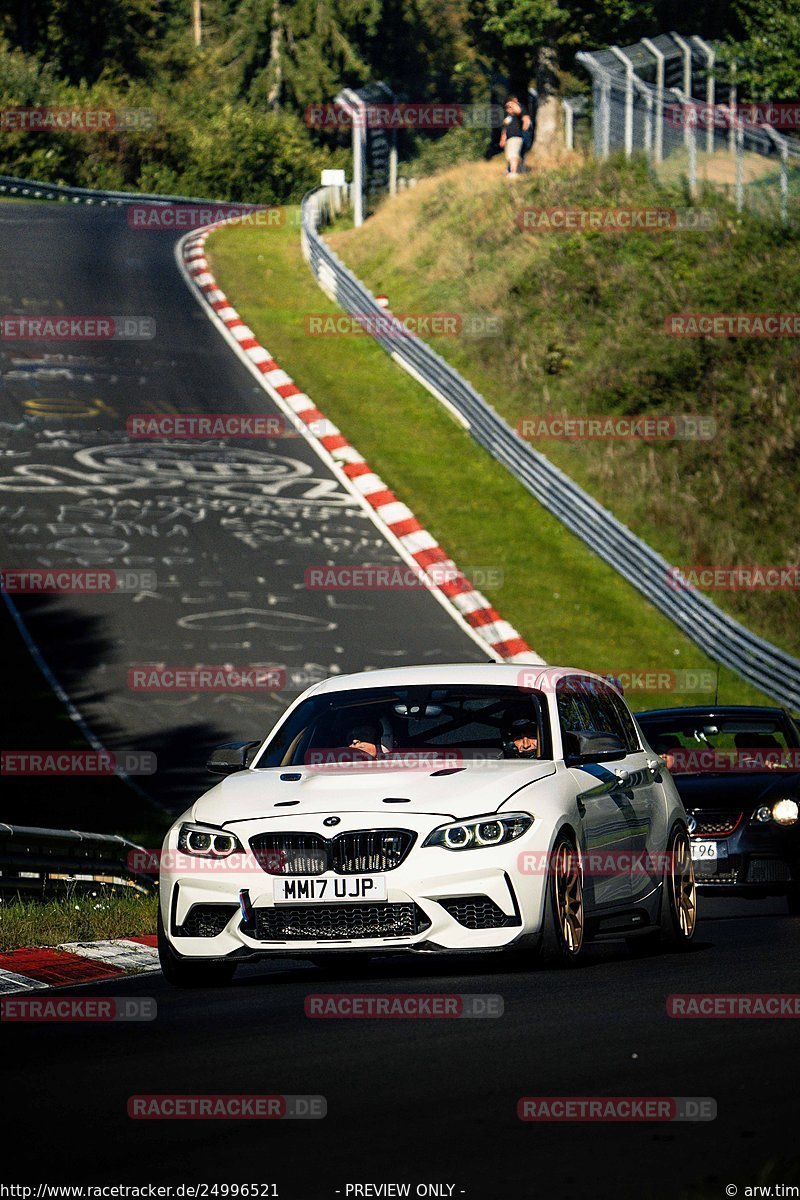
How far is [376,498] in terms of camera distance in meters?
28.3

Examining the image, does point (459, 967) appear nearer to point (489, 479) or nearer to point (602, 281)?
point (489, 479)

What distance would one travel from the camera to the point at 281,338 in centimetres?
3688

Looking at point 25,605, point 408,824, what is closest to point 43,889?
point 408,824

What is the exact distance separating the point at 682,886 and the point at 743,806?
121 inches

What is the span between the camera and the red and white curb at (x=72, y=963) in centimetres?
947

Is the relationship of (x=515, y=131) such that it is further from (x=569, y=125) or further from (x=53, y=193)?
(x=53, y=193)

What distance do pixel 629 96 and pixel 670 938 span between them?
98.6ft

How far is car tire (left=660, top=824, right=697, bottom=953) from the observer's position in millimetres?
10320
